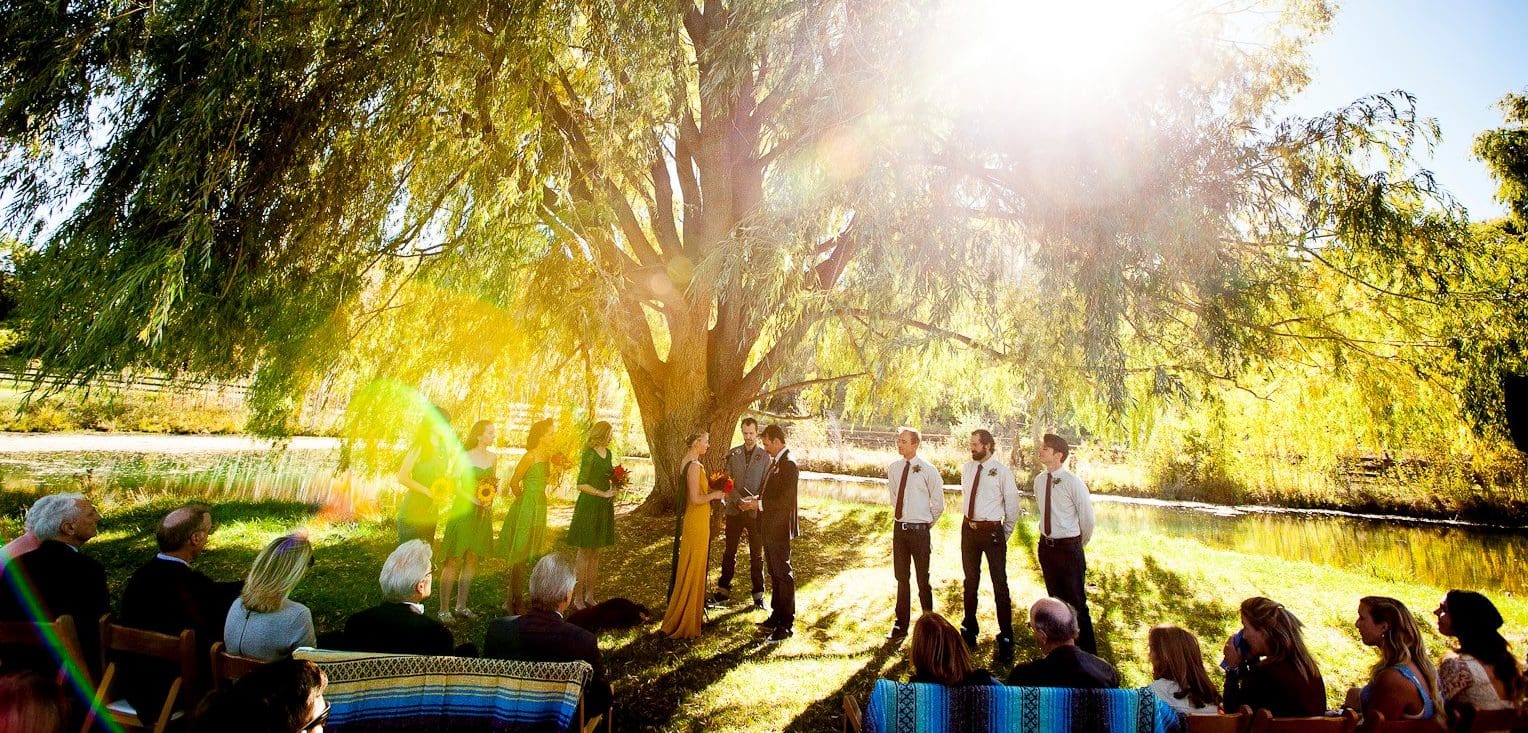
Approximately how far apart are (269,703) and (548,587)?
119cm

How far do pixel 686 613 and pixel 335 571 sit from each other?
370 centimetres

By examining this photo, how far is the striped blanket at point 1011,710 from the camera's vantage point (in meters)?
2.10

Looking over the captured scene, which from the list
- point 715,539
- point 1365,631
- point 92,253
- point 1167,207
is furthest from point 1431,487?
point 92,253

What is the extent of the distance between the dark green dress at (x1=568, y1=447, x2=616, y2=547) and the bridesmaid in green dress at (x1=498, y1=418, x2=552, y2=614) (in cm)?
29

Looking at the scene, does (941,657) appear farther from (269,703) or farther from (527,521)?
(527,521)

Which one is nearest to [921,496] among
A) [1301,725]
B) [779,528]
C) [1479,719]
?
[779,528]

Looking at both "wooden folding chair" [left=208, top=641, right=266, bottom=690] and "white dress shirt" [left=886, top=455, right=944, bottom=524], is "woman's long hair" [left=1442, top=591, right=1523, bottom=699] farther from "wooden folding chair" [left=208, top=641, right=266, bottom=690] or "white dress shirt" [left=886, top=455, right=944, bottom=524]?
"wooden folding chair" [left=208, top=641, right=266, bottom=690]

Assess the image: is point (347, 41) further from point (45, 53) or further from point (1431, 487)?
point (1431, 487)

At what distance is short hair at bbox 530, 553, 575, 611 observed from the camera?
2.79 m

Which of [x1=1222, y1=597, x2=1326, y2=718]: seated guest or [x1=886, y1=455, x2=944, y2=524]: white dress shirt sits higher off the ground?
[x1=886, y1=455, x2=944, y2=524]: white dress shirt

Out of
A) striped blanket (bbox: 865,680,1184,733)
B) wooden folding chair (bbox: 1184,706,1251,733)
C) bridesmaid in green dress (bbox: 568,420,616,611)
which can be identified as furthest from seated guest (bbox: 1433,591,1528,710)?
bridesmaid in green dress (bbox: 568,420,616,611)

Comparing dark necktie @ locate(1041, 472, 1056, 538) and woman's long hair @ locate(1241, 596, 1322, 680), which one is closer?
woman's long hair @ locate(1241, 596, 1322, 680)

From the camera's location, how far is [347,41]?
5711 mm

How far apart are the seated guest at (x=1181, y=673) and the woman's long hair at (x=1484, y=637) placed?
36.4 inches
